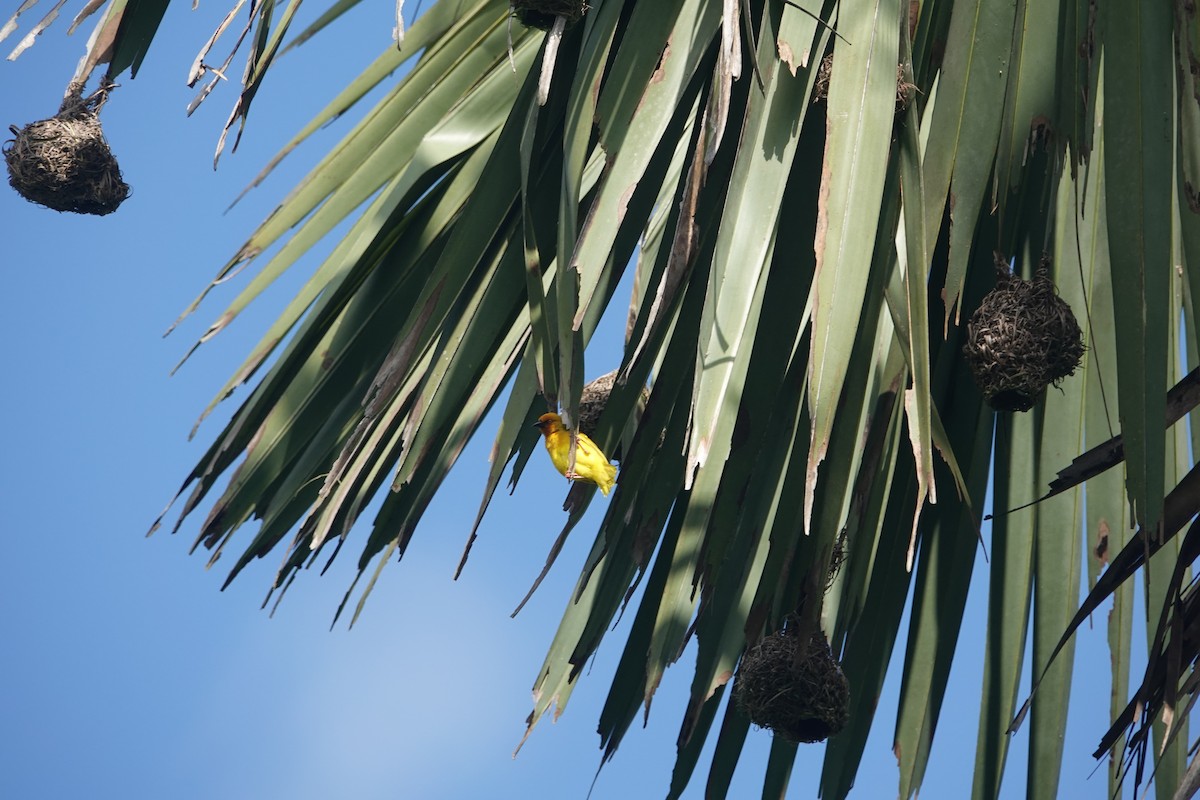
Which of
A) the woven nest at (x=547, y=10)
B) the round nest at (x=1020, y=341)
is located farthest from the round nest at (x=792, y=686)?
the woven nest at (x=547, y=10)

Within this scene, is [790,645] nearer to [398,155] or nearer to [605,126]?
[605,126]

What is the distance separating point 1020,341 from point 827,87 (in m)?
0.45

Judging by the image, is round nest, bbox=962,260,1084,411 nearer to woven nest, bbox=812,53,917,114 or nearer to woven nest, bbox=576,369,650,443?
woven nest, bbox=812,53,917,114

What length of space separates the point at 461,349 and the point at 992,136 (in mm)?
766

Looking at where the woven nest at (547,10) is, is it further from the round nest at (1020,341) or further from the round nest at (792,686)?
the round nest at (792,686)

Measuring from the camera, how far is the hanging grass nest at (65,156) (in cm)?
288

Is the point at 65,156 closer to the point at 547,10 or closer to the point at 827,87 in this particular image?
the point at 547,10

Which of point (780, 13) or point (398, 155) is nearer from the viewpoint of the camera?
point (780, 13)

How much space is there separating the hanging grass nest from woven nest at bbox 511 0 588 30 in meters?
1.27

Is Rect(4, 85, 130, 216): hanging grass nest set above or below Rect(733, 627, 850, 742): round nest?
above

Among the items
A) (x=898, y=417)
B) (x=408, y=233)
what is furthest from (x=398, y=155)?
(x=898, y=417)

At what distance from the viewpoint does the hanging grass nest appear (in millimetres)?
2879

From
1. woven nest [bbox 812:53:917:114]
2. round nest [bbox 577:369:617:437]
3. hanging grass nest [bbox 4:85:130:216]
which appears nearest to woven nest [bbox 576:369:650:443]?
round nest [bbox 577:369:617:437]

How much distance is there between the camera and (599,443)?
2074 mm
